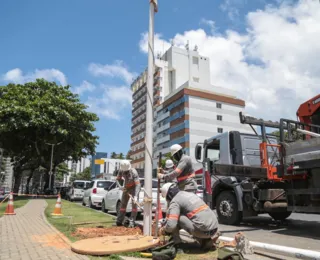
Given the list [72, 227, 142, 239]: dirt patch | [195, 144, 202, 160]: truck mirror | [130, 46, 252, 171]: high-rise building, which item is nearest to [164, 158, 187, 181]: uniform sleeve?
[72, 227, 142, 239]: dirt patch

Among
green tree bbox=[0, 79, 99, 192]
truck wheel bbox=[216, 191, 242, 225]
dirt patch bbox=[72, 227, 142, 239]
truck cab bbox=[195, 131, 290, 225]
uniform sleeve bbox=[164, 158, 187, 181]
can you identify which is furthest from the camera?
green tree bbox=[0, 79, 99, 192]

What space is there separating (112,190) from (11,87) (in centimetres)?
2086

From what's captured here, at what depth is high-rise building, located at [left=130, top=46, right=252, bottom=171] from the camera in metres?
69.2

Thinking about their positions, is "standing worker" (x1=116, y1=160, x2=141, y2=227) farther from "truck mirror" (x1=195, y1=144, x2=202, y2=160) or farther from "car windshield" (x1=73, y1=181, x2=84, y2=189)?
"car windshield" (x1=73, y1=181, x2=84, y2=189)

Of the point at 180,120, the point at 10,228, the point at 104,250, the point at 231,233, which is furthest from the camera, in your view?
the point at 180,120

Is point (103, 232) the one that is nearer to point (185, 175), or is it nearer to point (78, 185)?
point (185, 175)

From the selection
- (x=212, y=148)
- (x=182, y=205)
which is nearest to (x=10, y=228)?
(x=182, y=205)

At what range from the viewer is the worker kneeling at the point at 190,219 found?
15.8ft

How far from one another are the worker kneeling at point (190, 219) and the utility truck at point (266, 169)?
9.28ft

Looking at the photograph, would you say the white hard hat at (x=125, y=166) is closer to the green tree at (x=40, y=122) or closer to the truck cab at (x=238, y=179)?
the truck cab at (x=238, y=179)

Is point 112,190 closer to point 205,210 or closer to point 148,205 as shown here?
point 148,205

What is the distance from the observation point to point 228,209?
8742mm

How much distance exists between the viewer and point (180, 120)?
232 feet

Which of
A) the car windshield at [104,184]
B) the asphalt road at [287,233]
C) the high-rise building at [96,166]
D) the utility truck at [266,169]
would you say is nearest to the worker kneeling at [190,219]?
the asphalt road at [287,233]
